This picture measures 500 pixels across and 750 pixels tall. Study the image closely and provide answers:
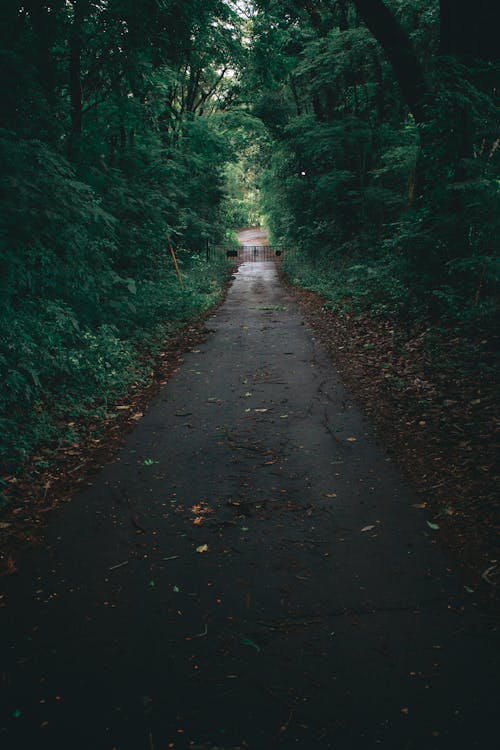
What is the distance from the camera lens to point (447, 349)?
704cm

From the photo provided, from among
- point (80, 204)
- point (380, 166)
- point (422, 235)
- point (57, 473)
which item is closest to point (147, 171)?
point (80, 204)

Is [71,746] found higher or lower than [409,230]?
lower

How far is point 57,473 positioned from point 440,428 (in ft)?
14.1

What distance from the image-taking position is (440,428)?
17.0 feet

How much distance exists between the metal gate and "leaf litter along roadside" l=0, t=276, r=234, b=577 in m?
21.1

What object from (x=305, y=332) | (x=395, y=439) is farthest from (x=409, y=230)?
(x=395, y=439)

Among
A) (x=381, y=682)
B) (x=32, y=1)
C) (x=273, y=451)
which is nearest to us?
(x=381, y=682)

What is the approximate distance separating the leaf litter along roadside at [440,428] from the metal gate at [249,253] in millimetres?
19916

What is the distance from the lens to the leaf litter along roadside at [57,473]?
3.74 metres

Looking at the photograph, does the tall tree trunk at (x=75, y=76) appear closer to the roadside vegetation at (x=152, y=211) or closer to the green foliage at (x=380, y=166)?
the roadside vegetation at (x=152, y=211)

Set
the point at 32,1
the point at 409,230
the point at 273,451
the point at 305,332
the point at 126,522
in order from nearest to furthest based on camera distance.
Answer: the point at 126,522 < the point at 273,451 < the point at 32,1 < the point at 409,230 < the point at 305,332

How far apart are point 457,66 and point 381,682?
785 centimetres

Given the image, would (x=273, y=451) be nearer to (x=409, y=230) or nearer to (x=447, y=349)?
(x=447, y=349)

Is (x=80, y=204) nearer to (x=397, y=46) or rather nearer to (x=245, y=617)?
(x=245, y=617)
